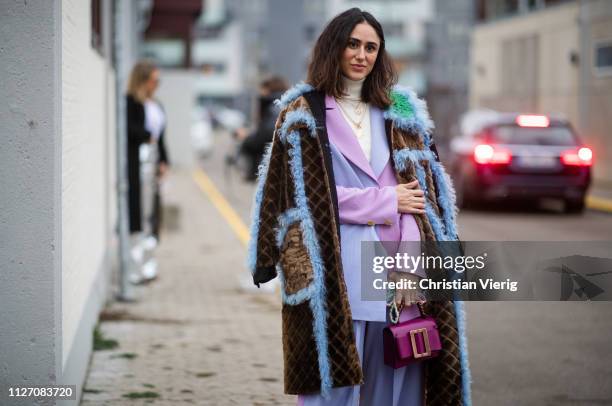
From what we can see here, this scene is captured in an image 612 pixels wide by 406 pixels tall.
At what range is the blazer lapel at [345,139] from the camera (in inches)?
158

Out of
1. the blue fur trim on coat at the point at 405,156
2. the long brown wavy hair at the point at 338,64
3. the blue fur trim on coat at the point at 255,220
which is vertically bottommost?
the blue fur trim on coat at the point at 255,220

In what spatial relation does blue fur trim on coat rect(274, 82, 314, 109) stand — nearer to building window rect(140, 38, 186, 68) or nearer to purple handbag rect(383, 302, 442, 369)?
purple handbag rect(383, 302, 442, 369)

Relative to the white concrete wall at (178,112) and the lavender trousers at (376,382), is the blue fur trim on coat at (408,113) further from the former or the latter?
the white concrete wall at (178,112)

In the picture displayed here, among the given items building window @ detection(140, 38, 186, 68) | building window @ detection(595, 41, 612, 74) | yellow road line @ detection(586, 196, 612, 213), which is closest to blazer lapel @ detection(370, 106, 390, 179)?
yellow road line @ detection(586, 196, 612, 213)

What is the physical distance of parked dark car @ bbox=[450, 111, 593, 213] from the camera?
1709cm

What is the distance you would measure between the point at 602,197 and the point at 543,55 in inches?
447

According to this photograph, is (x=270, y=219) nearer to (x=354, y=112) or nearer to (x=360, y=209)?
(x=360, y=209)

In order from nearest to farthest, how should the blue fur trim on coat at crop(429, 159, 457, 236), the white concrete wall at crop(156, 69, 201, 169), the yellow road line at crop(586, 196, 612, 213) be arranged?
the blue fur trim on coat at crop(429, 159, 457, 236) < the yellow road line at crop(586, 196, 612, 213) < the white concrete wall at crop(156, 69, 201, 169)

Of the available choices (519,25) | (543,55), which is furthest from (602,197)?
(519,25)

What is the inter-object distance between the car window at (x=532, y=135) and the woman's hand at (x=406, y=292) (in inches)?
532

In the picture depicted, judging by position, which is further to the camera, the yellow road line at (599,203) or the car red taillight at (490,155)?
the yellow road line at (599,203)

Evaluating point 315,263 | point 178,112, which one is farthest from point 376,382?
point 178,112

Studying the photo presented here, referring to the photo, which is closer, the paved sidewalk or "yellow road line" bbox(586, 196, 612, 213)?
the paved sidewalk

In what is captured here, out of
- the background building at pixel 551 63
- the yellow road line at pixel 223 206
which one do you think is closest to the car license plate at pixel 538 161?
the yellow road line at pixel 223 206
